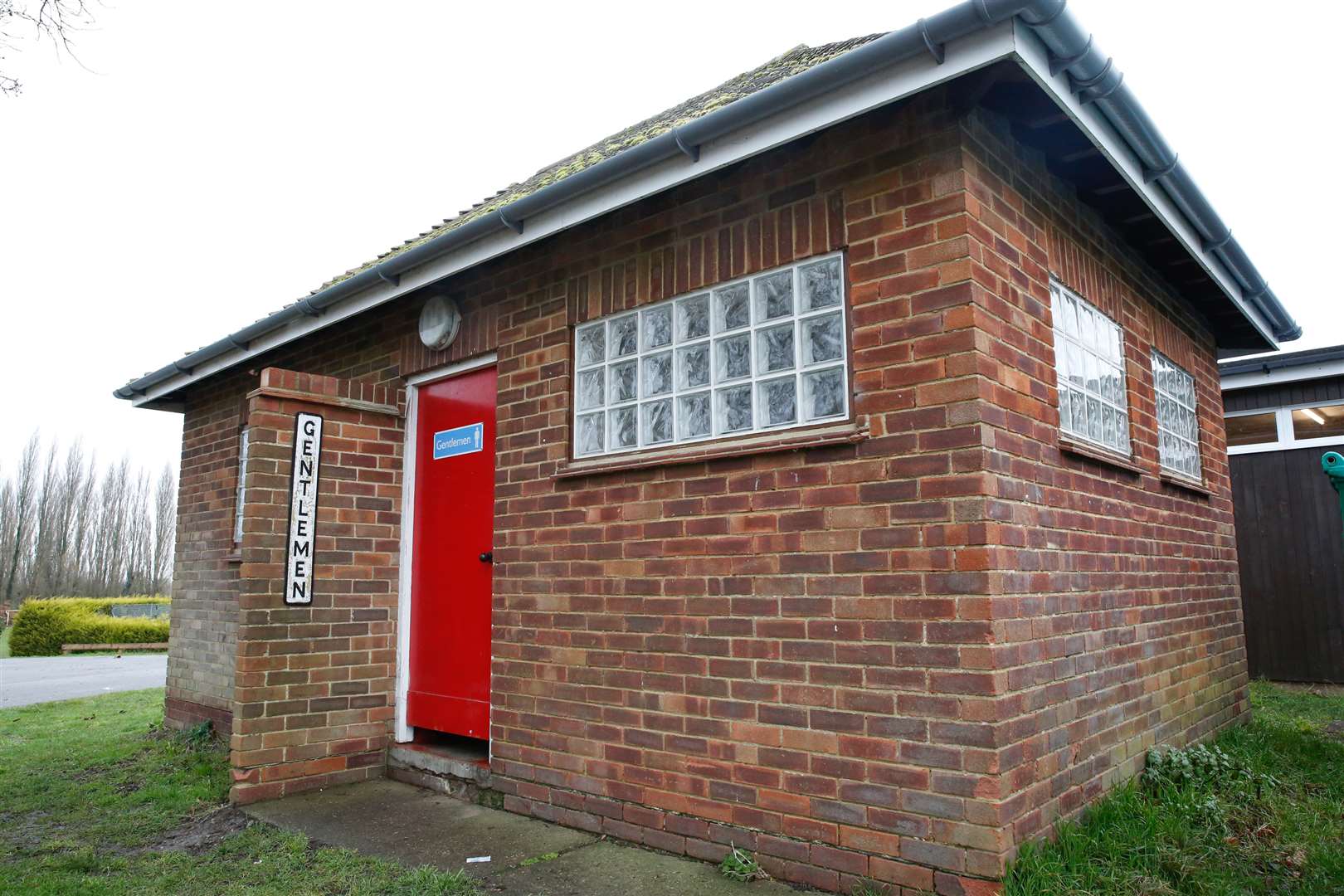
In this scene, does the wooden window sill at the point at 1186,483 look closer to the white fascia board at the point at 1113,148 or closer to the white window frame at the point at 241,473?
the white fascia board at the point at 1113,148

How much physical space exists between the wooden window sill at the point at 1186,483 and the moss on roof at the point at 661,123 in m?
3.20

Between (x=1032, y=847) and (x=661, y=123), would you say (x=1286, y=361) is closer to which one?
(x=661, y=123)

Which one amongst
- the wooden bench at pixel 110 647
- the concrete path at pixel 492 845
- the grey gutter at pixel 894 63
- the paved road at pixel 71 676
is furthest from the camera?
the wooden bench at pixel 110 647

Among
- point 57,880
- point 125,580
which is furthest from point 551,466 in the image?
point 125,580

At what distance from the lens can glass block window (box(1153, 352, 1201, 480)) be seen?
5809 millimetres

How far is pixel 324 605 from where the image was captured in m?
5.83

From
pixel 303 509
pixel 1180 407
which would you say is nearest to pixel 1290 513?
pixel 1180 407

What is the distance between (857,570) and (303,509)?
389 cm

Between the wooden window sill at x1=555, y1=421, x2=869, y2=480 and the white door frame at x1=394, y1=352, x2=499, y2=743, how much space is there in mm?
1607

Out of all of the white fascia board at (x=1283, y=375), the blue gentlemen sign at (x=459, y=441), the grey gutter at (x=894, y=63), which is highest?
the white fascia board at (x=1283, y=375)

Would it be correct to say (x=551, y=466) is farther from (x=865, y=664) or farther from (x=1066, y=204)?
(x=1066, y=204)

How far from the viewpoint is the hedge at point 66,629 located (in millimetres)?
22000

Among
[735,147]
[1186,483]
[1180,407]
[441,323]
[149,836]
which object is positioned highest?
[735,147]

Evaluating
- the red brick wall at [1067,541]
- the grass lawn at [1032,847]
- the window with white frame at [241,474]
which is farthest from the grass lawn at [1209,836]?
the window with white frame at [241,474]
